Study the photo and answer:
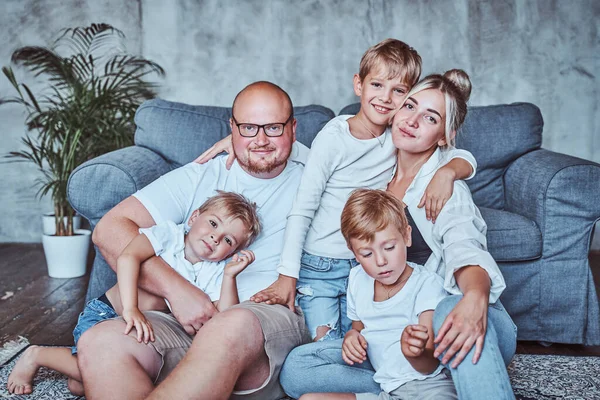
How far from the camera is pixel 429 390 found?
152cm

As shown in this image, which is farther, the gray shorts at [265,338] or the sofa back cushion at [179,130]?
the sofa back cushion at [179,130]

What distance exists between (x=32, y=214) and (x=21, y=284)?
106 centimetres

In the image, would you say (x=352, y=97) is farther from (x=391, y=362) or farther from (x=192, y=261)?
(x=391, y=362)

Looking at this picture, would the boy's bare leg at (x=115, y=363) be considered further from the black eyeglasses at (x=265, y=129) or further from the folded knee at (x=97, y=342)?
the black eyeglasses at (x=265, y=129)

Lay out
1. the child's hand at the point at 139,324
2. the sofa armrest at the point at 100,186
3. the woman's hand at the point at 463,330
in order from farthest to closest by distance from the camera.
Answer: the sofa armrest at the point at 100,186 → the child's hand at the point at 139,324 → the woman's hand at the point at 463,330

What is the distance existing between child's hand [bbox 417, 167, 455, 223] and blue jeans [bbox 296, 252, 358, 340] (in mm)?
378

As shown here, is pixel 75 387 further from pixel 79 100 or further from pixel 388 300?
pixel 79 100

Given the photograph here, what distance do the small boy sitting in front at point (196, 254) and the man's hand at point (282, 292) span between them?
96 mm

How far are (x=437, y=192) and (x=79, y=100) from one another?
251 cm

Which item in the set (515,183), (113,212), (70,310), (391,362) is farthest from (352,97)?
(391,362)

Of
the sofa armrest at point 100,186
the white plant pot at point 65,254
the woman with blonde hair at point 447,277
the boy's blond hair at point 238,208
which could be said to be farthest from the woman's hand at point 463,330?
the white plant pot at point 65,254

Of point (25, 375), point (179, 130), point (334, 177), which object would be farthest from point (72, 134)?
point (334, 177)

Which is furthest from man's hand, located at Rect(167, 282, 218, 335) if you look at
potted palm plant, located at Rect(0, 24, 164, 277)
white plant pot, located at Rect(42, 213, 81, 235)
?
white plant pot, located at Rect(42, 213, 81, 235)

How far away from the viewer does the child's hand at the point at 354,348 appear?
→ 1620 millimetres
